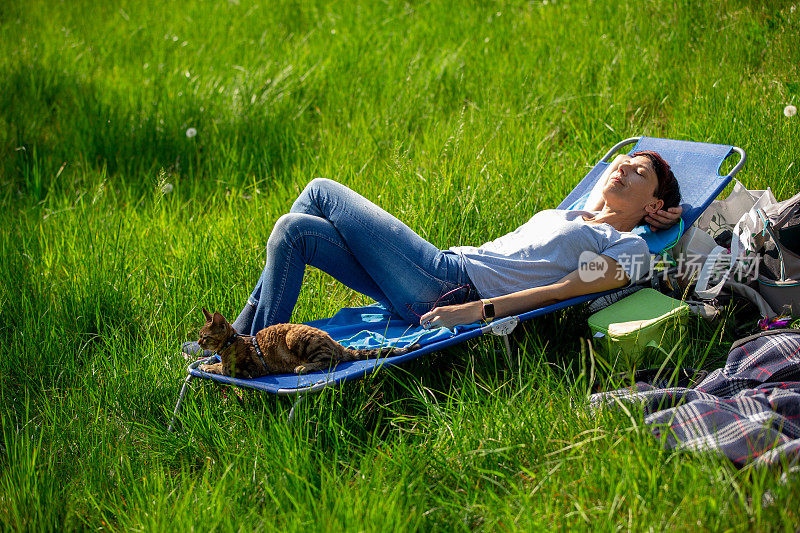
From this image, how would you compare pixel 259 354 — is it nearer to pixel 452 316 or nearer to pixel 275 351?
pixel 275 351

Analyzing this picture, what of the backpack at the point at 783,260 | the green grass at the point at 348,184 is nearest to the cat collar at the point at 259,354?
the green grass at the point at 348,184

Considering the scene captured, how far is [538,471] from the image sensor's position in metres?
2.54

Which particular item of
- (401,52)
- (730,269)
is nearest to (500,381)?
(730,269)

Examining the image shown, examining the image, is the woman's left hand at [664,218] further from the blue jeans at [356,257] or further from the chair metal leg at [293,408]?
the chair metal leg at [293,408]

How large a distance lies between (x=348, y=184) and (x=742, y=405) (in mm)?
3212

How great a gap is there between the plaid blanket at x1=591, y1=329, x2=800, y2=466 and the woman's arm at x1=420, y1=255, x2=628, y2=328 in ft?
1.92

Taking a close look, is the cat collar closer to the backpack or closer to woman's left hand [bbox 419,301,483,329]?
woman's left hand [bbox 419,301,483,329]

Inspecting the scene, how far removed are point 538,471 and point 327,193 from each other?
182 centimetres

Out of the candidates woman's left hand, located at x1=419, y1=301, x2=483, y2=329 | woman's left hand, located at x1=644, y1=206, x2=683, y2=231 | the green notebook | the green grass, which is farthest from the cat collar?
woman's left hand, located at x1=644, y1=206, x2=683, y2=231

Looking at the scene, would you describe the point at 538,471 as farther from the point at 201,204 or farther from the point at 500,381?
the point at 201,204

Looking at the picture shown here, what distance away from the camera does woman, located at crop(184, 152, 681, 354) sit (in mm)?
3346

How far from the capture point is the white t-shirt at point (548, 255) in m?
3.39

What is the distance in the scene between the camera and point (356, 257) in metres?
3.61

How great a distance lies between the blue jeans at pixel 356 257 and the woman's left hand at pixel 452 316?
0.19 m
